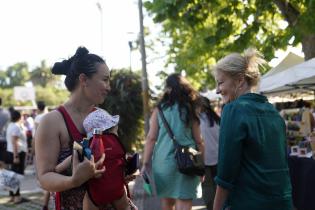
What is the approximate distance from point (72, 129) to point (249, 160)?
96cm

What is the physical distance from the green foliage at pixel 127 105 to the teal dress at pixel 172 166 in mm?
8883

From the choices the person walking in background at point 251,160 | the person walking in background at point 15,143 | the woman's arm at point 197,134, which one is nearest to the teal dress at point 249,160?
the person walking in background at point 251,160

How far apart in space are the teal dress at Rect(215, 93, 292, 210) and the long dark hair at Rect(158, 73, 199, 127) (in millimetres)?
2233

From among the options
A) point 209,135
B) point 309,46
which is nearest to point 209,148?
point 209,135

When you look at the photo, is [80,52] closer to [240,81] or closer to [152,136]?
[240,81]

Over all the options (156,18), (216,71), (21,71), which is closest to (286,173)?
(216,71)

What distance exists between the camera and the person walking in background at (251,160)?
2.72 meters

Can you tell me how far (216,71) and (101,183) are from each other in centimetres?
109

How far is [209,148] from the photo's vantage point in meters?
6.12

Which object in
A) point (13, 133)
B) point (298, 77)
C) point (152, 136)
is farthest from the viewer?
point (13, 133)

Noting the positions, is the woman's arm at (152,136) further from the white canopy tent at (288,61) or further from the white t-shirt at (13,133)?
the white canopy tent at (288,61)

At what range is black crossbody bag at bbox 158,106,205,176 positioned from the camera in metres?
4.89

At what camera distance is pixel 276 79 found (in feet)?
28.3

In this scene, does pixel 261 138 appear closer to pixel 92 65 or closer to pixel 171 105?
pixel 92 65
